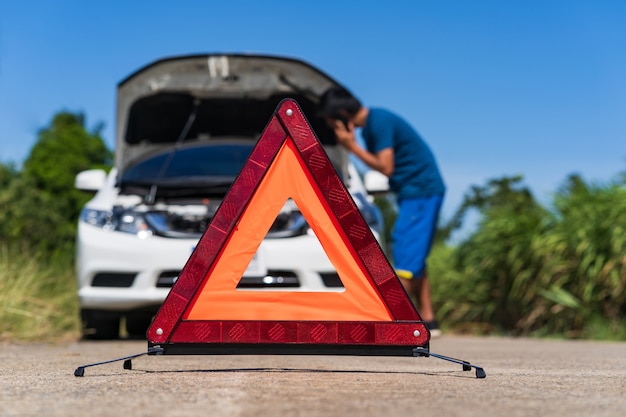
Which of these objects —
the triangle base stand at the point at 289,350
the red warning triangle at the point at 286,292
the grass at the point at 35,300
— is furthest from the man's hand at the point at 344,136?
the triangle base stand at the point at 289,350

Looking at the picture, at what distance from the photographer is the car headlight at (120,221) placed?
714cm

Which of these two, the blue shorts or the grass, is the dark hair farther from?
the grass

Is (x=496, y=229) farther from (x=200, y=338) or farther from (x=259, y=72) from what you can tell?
(x=200, y=338)

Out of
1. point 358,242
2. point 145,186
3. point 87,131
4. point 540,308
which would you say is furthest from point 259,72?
point 87,131

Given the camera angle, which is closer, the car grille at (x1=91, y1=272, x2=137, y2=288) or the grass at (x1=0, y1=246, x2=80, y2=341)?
the car grille at (x1=91, y1=272, x2=137, y2=288)

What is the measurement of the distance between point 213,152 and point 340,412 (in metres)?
5.45

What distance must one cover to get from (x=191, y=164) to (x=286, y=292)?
4008 millimetres

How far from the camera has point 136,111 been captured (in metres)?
8.63

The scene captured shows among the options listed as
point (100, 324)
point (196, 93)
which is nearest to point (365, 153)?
point (196, 93)

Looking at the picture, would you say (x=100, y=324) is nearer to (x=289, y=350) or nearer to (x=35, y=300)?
(x=35, y=300)

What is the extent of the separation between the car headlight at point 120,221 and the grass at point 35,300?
99 centimetres

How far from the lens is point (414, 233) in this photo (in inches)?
306

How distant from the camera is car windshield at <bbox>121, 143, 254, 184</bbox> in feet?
25.3

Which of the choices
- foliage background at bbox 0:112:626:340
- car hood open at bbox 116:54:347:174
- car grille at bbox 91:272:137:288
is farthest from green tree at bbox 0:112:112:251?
car grille at bbox 91:272:137:288
